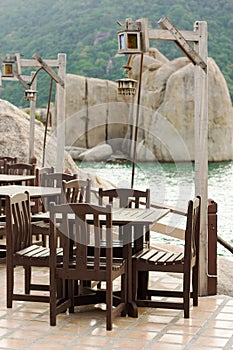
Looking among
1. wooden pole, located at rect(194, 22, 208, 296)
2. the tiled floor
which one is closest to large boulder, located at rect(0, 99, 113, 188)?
wooden pole, located at rect(194, 22, 208, 296)

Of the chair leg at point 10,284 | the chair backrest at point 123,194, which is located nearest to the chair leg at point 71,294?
the chair leg at point 10,284

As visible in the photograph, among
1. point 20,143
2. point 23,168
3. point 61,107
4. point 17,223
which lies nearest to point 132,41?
point 17,223

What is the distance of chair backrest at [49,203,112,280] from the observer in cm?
449

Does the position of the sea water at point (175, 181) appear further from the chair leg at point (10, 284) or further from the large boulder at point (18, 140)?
the chair leg at point (10, 284)

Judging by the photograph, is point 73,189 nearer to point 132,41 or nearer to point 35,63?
point 132,41

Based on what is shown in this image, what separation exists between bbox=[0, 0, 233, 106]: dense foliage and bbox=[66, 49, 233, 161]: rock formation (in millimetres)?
3871

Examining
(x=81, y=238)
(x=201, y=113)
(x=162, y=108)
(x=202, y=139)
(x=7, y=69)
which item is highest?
(x=162, y=108)

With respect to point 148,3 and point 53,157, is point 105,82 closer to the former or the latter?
point 148,3

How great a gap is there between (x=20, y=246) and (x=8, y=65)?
16.1 ft

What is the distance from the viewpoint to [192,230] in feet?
16.1

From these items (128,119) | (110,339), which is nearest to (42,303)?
(110,339)

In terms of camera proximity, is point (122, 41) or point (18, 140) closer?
point (122, 41)

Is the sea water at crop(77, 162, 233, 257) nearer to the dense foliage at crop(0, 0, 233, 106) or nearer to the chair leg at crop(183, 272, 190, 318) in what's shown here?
the dense foliage at crop(0, 0, 233, 106)

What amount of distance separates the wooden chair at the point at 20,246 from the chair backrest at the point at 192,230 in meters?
0.88
